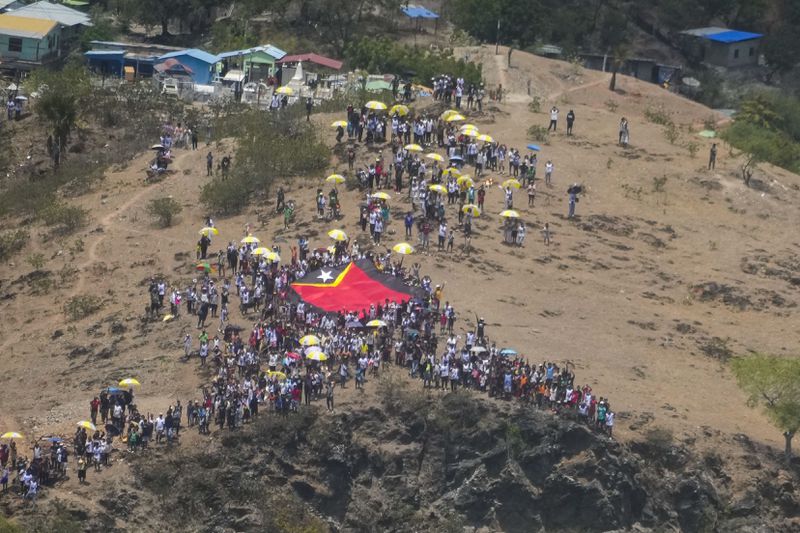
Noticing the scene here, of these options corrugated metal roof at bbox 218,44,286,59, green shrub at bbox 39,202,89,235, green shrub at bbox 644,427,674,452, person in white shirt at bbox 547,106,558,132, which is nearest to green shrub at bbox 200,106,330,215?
green shrub at bbox 39,202,89,235

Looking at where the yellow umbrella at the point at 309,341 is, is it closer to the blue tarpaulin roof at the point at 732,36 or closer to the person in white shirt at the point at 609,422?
the person in white shirt at the point at 609,422

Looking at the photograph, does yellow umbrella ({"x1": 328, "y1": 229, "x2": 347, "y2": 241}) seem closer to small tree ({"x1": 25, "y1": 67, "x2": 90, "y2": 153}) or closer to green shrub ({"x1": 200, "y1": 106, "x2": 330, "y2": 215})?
green shrub ({"x1": 200, "y1": 106, "x2": 330, "y2": 215})

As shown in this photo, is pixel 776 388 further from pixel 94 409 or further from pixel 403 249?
pixel 94 409

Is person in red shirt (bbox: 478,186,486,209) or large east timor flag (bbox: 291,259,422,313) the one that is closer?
large east timor flag (bbox: 291,259,422,313)

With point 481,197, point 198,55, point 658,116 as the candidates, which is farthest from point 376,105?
point 198,55

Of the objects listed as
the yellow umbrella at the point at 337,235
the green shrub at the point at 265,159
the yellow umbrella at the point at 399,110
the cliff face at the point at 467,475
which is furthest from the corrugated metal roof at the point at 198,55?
the cliff face at the point at 467,475

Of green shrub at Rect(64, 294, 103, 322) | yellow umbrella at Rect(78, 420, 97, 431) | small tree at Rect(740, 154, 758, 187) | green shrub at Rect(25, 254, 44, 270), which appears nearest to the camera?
yellow umbrella at Rect(78, 420, 97, 431)
